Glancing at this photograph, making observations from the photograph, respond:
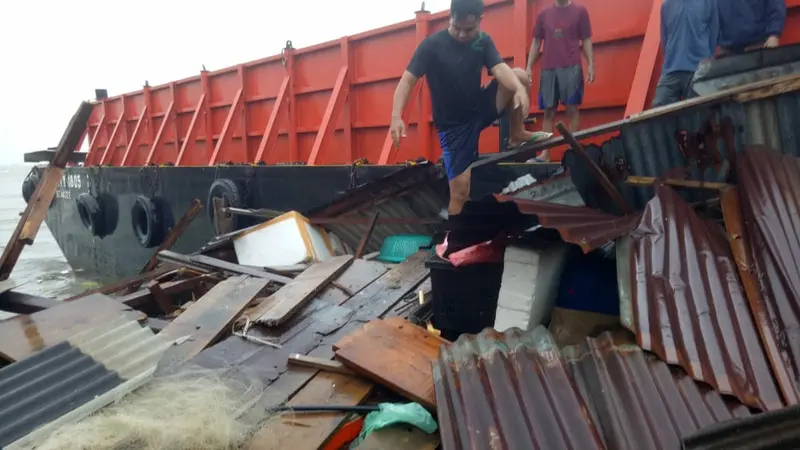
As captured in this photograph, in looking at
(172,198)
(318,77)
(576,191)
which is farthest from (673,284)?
(172,198)

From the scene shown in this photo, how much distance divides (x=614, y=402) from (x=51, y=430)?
221 cm

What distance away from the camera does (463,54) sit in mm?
3535

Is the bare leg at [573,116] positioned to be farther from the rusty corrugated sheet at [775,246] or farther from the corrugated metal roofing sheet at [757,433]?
the corrugated metal roofing sheet at [757,433]

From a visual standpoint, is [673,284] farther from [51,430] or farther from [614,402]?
[51,430]

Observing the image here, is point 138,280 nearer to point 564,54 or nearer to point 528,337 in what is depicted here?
point 528,337

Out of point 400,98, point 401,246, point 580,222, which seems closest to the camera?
point 580,222

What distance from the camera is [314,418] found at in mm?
2215

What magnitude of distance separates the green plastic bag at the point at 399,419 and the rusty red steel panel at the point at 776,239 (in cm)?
124

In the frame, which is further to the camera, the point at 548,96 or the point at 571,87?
the point at 548,96

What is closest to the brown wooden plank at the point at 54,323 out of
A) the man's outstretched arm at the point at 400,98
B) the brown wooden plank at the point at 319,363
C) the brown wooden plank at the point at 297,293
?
the brown wooden plank at the point at 297,293

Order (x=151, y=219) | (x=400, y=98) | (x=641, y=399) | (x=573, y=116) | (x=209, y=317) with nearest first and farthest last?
(x=641, y=399) < (x=209, y=317) < (x=400, y=98) < (x=573, y=116) < (x=151, y=219)

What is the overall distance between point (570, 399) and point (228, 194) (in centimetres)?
534

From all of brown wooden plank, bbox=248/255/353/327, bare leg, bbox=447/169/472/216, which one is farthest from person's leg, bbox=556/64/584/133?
brown wooden plank, bbox=248/255/353/327

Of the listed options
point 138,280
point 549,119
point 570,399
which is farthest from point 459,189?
point 138,280
